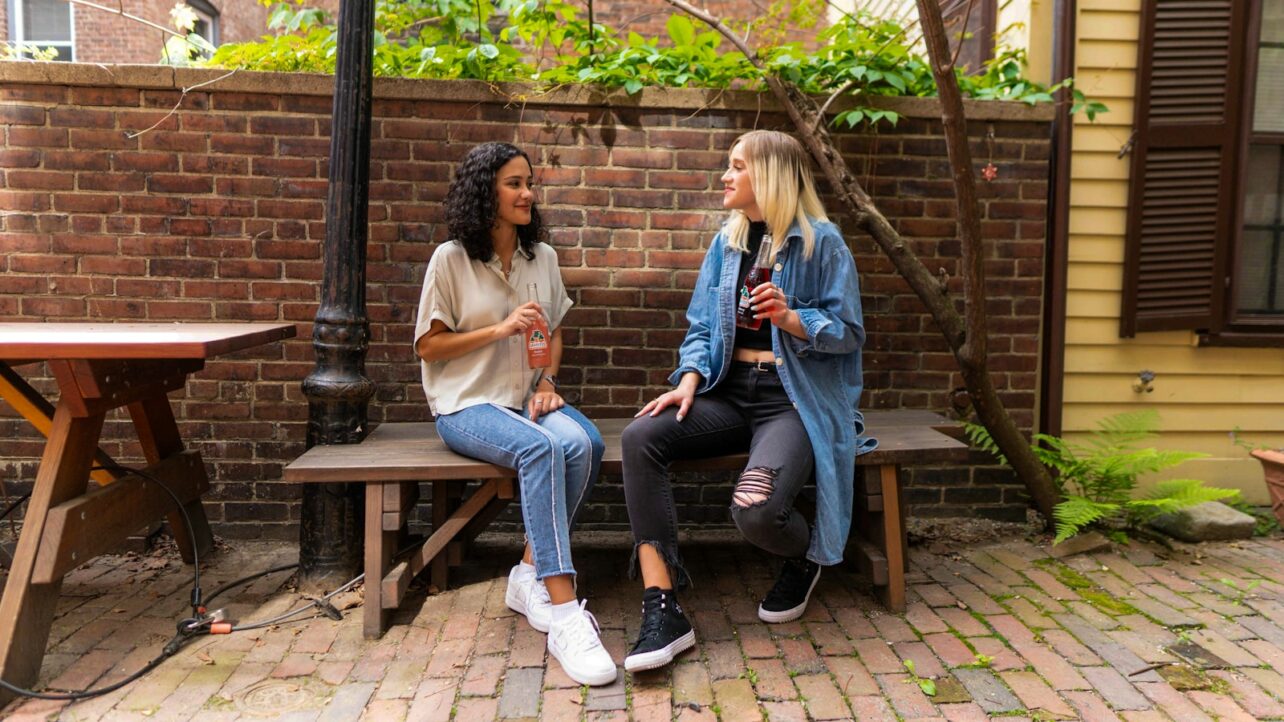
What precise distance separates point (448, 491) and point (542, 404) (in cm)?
67

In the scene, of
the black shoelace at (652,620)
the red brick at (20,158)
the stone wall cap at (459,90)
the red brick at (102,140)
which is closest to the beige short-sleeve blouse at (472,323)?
the black shoelace at (652,620)

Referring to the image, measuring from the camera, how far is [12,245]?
Result: 3539 millimetres

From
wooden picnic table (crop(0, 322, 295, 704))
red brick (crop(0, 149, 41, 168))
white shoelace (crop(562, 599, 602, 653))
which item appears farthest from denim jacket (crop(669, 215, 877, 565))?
red brick (crop(0, 149, 41, 168))

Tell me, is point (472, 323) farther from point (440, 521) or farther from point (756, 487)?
point (756, 487)

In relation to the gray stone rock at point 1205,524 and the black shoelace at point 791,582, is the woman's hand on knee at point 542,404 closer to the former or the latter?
the black shoelace at point 791,582

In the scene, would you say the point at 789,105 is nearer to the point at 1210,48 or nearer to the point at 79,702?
the point at 1210,48

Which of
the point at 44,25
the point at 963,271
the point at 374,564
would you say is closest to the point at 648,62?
the point at 963,271

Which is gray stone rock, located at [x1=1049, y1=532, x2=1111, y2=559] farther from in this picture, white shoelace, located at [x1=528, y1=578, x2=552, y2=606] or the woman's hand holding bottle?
the woman's hand holding bottle

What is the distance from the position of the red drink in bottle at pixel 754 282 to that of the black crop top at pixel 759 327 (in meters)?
0.02

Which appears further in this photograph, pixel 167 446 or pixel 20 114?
pixel 20 114

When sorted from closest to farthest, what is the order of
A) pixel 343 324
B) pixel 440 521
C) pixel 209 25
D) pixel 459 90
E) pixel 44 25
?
pixel 343 324, pixel 440 521, pixel 459 90, pixel 44 25, pixel 209 25

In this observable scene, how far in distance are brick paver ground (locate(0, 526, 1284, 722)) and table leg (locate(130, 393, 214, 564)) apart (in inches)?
5.9

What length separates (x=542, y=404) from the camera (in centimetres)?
298

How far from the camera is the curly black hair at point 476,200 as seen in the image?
2924 mm
